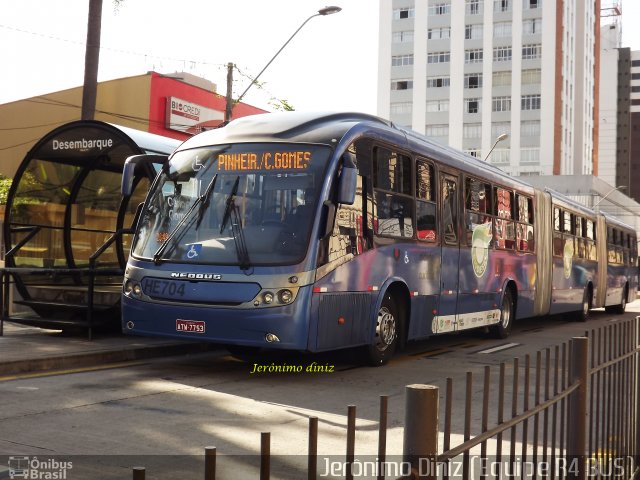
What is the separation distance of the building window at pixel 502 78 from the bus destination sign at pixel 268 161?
80230mm

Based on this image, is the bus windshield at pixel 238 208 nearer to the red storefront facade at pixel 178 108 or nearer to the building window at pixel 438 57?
the red storefront facade at pixel 178 108

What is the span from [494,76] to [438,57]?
6.87m

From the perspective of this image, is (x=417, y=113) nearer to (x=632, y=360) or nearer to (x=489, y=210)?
(x=489, y=210)

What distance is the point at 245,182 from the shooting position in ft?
33.2

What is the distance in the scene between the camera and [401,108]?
3632 inches

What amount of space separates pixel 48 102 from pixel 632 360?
111ft

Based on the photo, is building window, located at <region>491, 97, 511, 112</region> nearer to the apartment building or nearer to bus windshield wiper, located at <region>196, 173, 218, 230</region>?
the apartment building

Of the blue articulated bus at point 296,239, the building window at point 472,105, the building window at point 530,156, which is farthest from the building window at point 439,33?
the blue articulated bus at point 296,239

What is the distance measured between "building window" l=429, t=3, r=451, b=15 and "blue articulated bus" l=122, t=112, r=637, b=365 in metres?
81.3

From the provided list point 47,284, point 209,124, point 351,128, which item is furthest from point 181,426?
point 209,124

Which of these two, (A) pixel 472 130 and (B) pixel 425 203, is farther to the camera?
(A) pixel 472 130

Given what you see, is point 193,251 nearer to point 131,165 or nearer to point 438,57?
point 131,165

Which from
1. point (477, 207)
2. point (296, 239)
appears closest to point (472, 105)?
point (477, 207)

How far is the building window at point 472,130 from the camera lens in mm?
87750
